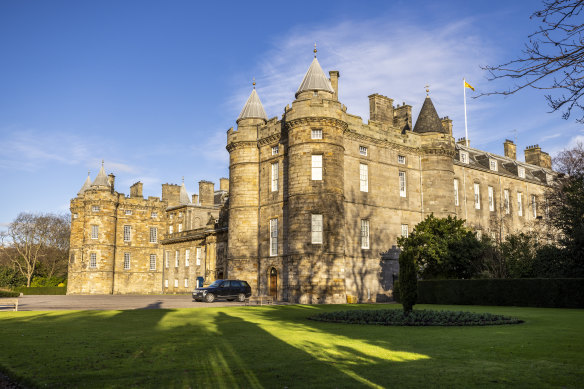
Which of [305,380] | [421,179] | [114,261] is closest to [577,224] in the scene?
[421,179]

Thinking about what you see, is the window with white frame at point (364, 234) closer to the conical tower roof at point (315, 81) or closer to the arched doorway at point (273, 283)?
the arched doorway at point (273, 283)

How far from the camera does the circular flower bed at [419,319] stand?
16516 millimetres

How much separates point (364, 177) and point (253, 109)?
33.0 feet

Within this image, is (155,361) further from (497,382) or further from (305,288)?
(305,288)

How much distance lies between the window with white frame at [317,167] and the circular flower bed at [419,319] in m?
15.8

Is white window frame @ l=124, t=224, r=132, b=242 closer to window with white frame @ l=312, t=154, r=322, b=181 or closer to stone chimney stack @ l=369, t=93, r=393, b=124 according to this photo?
stone chimney stack @ l=369, t=93, r=393, b=124

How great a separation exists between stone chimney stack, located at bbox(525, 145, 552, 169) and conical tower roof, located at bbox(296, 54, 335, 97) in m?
35.5

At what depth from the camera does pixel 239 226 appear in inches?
1495

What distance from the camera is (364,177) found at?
37.4 m

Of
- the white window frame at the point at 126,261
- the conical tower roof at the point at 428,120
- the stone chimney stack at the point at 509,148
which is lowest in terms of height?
the white window frame at the point at 126,261

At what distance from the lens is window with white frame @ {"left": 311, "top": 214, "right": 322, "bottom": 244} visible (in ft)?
108

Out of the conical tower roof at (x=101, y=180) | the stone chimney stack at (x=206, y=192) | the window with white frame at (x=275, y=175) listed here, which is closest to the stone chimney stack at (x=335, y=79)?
the window with white frame at (x=275, y=175)

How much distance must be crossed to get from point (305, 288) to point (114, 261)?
32.4 meters

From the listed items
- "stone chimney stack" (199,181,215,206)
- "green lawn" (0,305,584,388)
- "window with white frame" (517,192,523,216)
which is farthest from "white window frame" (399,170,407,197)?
"stone chimney stack" (199,181,215,206)
